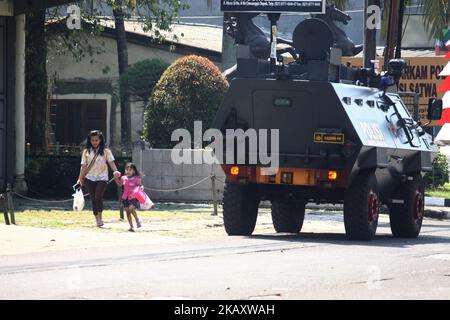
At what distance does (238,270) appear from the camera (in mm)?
13164

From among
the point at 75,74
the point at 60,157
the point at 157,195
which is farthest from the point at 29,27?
the point at 75,74

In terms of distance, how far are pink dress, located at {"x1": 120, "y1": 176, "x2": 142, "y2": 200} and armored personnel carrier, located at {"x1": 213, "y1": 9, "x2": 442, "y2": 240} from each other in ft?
5.65

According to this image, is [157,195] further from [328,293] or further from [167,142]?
[328,293]

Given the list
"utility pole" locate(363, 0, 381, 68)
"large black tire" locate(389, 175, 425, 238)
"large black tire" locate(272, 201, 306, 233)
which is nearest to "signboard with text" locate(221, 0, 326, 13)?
"utility pole" locate(363, 0, 381, 68)

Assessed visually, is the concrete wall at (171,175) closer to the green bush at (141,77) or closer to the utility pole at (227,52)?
the green bush at (141,77)

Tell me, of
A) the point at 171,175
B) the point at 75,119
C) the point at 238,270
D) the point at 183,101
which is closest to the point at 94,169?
the point at 238,270

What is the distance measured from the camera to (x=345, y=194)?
1764cm

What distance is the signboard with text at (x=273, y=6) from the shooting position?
2716 cm

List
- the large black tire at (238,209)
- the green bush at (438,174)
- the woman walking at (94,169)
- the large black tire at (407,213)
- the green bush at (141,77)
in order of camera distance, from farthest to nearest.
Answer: the green bush at (141,77)
the green bush at (438,174)
the woman walking at (94,169)
the large black tire at (407,213)
the large black tire at (238,209)

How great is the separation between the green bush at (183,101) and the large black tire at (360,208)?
1076 centimetres

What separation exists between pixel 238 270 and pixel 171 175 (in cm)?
1307

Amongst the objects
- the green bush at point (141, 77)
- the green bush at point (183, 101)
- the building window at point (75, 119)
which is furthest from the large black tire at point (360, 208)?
the building window at point (75, 119)

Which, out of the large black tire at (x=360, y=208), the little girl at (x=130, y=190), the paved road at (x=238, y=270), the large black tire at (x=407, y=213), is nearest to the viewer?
the paved road at (x=238, y=270)

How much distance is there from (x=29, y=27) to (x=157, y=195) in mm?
5478
